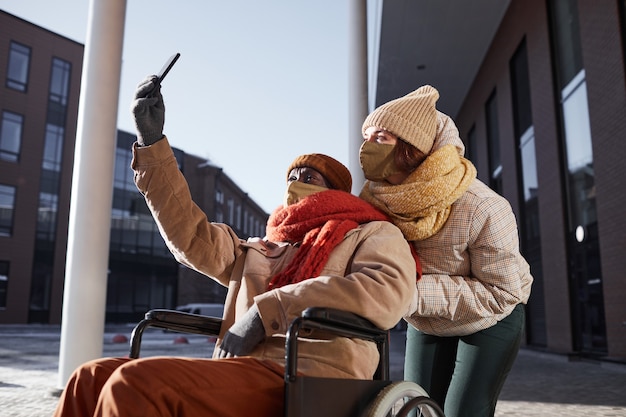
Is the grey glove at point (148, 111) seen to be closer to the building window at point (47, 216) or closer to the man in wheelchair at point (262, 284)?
the man in wheelchair at point (262, 284)

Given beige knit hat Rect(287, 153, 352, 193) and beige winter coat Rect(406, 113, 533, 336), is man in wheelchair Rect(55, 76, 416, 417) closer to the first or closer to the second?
beige knit hat Rect(287, 153, 352, 193)

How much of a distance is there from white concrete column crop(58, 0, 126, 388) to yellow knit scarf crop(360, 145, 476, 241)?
310 centimetres

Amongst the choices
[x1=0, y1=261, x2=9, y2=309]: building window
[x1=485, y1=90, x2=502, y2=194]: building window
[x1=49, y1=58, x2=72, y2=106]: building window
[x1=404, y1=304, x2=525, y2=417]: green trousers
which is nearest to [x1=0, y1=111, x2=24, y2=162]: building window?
[x1=49, y1=58, x2=72, y2=106]: building window

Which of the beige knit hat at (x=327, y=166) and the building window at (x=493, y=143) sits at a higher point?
the building window at (x=493, y=143)

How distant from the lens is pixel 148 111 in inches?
62.7

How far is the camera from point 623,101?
7.10 metres

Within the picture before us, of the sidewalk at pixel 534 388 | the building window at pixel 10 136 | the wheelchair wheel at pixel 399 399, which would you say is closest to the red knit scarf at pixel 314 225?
the wheelchair wheel at pixel 399 399

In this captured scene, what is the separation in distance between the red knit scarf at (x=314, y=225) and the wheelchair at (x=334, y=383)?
0.24 meters

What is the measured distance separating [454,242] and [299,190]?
483 mm

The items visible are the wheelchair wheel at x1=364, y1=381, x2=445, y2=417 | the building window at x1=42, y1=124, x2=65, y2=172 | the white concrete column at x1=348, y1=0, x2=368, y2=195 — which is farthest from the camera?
the building window at x1=42, y1=124, x2=65, y2=172

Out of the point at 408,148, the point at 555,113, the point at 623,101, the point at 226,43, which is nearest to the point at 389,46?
the point at 555,113

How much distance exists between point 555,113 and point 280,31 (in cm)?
462

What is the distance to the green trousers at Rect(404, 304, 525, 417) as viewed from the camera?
182 centimetres

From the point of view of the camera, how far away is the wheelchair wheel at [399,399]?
1415mm
